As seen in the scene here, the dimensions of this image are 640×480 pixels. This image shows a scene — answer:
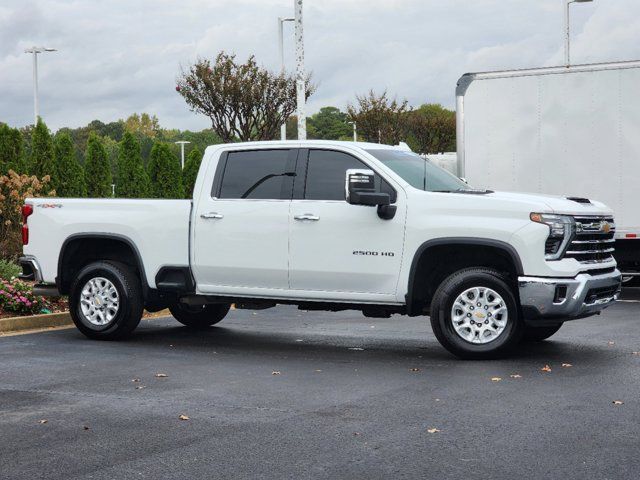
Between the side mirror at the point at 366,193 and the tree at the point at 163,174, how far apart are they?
2890cm

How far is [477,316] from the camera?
1015 cm

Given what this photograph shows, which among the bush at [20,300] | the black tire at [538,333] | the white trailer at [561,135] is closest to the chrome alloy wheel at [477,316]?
the black tire at [538,333]

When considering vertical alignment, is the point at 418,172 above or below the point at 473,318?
above

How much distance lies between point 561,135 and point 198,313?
6928 millimetres

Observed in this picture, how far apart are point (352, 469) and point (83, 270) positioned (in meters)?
6.75

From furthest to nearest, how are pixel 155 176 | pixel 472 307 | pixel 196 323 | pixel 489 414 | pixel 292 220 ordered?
pixel 155 176
pixel 196 323
pixel 292 220
pixel 472 307
pixel 489 414

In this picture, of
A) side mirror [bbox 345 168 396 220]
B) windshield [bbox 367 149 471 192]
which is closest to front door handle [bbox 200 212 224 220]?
side mirror [bbox 345 168 396 220]

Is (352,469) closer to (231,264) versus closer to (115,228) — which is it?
(231,264)

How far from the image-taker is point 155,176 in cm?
3903

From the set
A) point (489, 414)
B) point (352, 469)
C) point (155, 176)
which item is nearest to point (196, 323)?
point (489, 414)

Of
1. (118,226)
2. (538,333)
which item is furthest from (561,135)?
(118,226)

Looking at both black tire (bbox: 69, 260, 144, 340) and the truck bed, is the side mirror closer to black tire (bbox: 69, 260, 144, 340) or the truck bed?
the truck bed

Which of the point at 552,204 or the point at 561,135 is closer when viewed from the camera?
the point at 552,204

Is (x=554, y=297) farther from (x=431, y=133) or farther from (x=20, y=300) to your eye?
(x=431, y=133)
